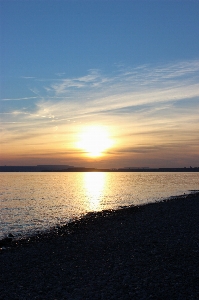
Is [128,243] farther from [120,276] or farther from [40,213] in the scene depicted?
[40,213]

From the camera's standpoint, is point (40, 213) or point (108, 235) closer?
point (108, 235)

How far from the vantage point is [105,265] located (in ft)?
52.4

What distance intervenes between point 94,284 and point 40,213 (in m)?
32.9

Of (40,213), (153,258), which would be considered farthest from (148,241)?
(40,213)

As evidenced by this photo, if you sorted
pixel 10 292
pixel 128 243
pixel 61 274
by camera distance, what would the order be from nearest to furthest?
pixel 10 292, pixel 61 274, pixel 128 243

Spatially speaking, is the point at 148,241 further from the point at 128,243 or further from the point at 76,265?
the point at 76,265

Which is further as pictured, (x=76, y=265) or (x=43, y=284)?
(x=76, y=265)

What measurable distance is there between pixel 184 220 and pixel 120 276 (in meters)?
17.1

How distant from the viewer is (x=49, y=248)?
2111 centimetres

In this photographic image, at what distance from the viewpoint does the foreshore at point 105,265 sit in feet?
41.1

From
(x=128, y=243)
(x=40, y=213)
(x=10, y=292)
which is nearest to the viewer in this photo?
(x=10, y=292)

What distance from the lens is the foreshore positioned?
12.5m

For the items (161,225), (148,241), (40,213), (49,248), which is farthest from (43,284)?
(40,213)

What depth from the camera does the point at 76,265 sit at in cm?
1641
